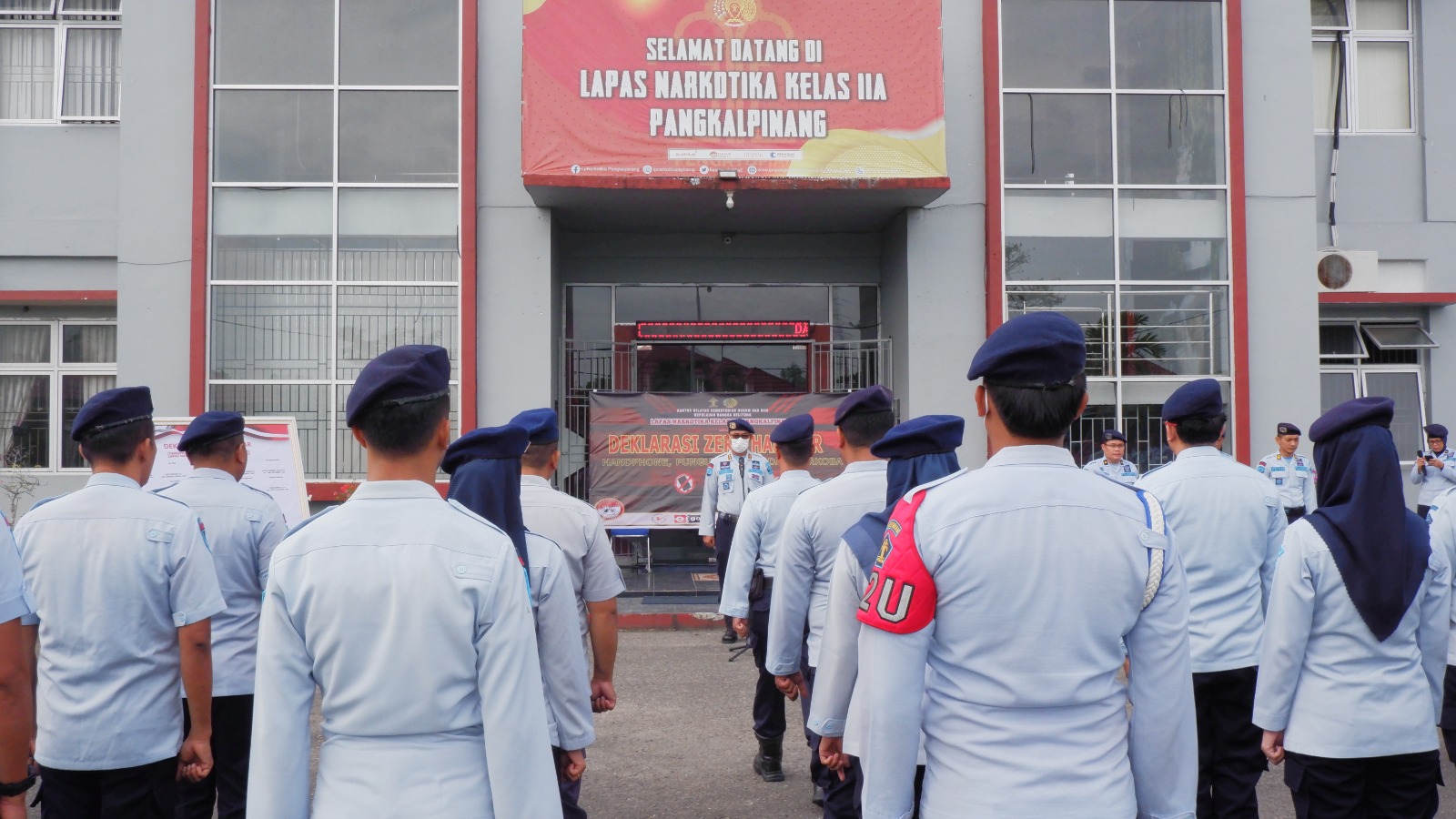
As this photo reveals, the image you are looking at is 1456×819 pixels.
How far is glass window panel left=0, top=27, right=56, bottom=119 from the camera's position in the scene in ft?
42.9

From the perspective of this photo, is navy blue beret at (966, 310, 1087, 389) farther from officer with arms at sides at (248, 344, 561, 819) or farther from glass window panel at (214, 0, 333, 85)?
glass window panel at (214, 0, 333, 85)

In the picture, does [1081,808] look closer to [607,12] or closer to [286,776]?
[286,776]

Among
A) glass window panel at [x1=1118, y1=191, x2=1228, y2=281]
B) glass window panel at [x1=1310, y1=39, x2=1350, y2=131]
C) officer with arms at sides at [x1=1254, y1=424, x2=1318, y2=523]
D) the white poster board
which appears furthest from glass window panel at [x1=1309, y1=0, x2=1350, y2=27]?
the white poster board

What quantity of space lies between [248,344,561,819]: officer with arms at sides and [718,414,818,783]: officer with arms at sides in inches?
143

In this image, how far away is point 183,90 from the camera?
11.9 m

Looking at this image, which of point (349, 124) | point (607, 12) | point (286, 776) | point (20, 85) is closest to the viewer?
point (286, 776)

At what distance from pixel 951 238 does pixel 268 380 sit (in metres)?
8.06

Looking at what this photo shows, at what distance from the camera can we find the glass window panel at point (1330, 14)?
570 inches

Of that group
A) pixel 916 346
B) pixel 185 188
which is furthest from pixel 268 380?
pixel 916 346

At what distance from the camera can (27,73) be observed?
13.1m

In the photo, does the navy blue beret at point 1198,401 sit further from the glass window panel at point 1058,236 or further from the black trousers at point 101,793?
the glass window panel at point 1058,236

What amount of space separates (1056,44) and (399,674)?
40.8ft

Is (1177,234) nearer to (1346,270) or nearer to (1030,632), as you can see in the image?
(1346,270)

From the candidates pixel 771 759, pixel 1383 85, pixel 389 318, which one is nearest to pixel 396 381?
pixel 771 759
